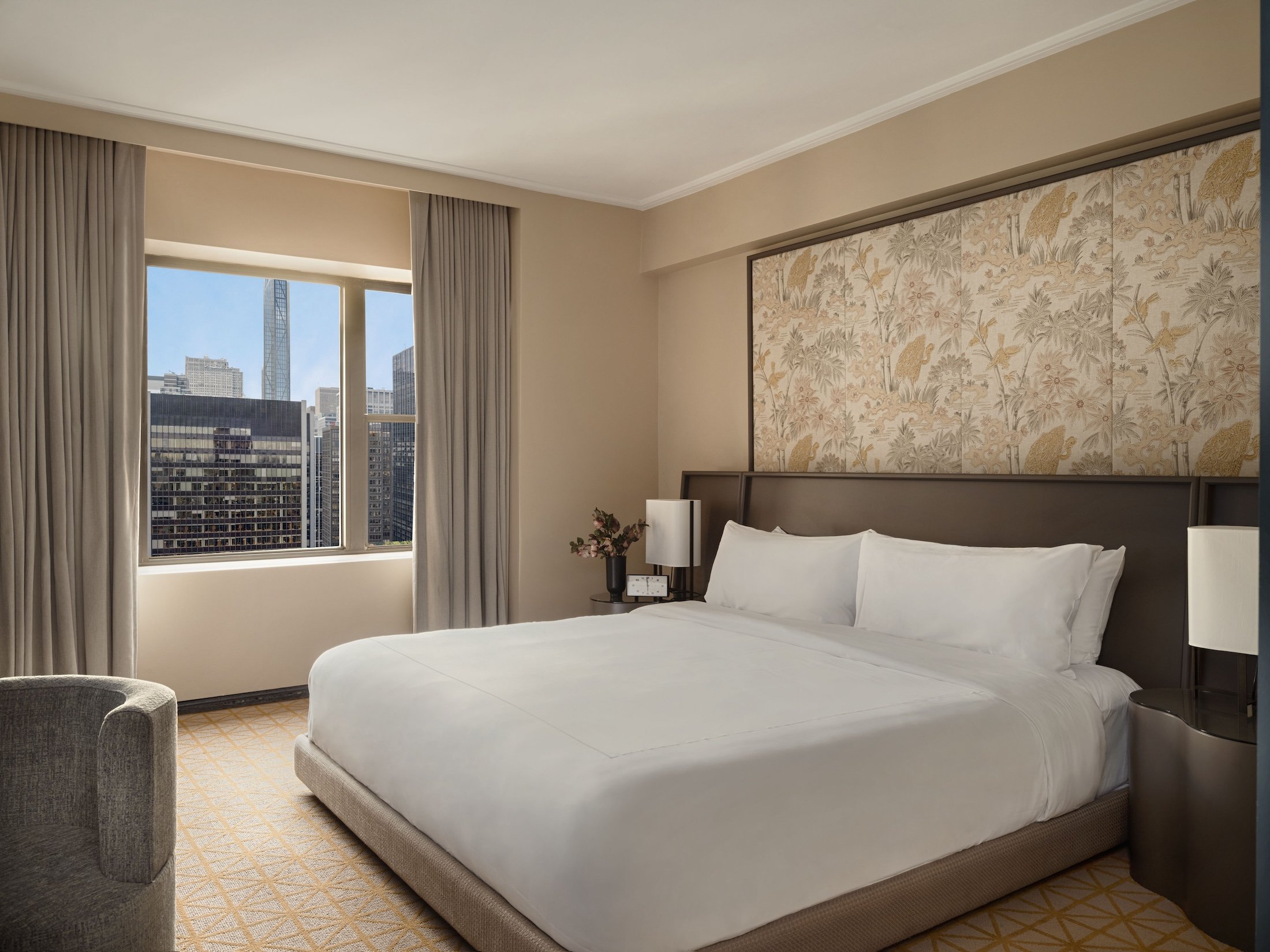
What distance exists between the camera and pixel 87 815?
2.09 meters

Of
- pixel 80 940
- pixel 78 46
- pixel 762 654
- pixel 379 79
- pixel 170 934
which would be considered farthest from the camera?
pixel 379 79

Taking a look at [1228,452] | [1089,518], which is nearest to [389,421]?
[1089,518]

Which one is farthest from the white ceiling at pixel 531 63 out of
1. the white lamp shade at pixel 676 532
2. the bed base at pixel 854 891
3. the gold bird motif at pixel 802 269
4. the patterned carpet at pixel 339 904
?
the patterned carpet at pixel 339 904

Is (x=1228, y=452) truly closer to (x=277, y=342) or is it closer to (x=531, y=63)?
(x=531, y=63)

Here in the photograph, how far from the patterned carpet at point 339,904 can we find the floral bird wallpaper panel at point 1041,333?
4.69ft

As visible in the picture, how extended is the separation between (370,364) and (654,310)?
1736mm

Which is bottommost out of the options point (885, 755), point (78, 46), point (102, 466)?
point (885, 755)

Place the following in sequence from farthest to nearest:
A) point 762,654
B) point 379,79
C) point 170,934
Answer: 1. point 379,79
2. point 762,654
3. point 170,934

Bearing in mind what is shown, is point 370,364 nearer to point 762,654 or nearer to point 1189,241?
point 762,654

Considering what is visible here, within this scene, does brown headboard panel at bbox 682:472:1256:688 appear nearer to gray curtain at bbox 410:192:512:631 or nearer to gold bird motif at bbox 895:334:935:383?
gold bird motif at bbox 895:334:935:383

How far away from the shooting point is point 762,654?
10.1 ft

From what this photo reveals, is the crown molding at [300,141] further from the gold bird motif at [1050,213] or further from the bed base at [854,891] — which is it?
the bed base at [854,891]

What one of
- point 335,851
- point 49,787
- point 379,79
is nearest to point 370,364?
point 379,79

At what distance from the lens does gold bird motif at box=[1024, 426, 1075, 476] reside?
3.46 meters
